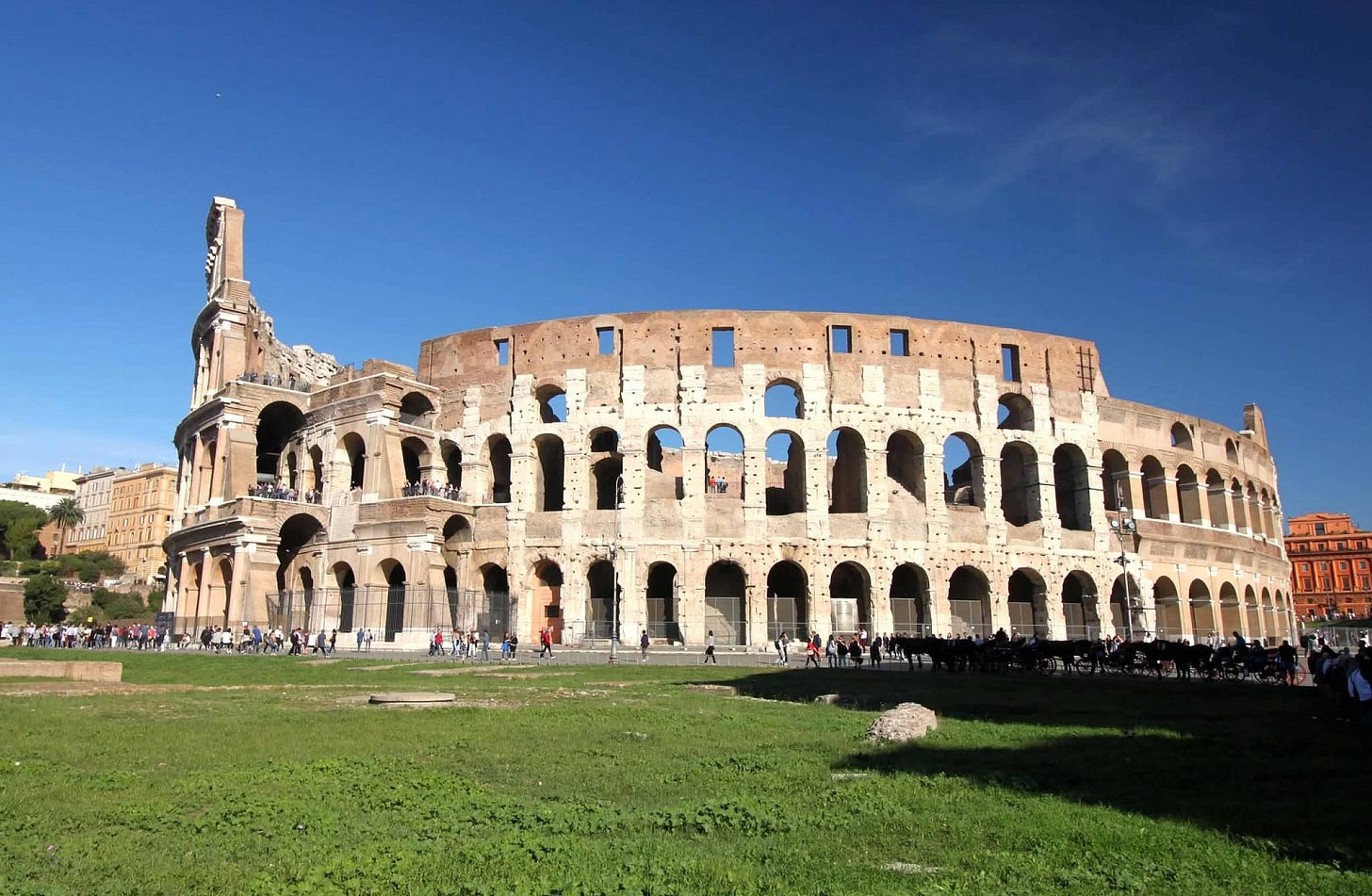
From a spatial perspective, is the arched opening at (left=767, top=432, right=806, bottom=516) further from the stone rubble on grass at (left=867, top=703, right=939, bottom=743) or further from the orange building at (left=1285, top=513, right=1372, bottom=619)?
the orange building at (left=1285, top=513, right=1372, bottom=619)

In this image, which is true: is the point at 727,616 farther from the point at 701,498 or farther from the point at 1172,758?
the point at 1172,758

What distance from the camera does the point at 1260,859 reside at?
616 cm

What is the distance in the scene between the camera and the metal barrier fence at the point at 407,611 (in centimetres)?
3828

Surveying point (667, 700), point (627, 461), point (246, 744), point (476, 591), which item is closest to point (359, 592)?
point (476, 591)

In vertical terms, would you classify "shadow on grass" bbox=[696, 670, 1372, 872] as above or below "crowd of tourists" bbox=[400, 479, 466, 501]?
below

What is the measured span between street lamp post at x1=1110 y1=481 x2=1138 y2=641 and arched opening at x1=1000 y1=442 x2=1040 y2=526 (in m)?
3.62

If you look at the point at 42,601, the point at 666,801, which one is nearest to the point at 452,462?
the point at 666,801

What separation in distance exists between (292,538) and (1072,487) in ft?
118

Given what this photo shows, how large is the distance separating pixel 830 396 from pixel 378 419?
19.0 m

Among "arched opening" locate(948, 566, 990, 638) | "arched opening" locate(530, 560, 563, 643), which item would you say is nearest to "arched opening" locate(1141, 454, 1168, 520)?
"arched opening" locate(948, 566, 990, 638)

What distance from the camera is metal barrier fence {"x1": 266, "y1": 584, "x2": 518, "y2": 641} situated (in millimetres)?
38281

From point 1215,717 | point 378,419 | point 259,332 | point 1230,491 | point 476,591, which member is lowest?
point 1215,717

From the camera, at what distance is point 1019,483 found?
1705 inches

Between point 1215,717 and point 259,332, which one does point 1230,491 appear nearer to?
point 1215,717
